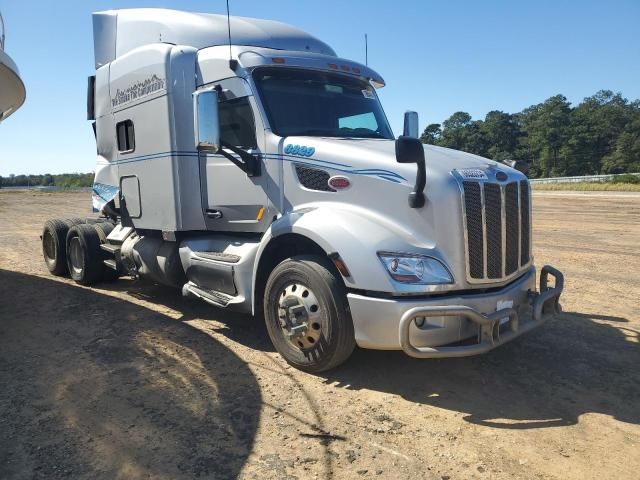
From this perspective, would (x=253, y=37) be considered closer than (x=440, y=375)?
No

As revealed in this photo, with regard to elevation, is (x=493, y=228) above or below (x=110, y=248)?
above

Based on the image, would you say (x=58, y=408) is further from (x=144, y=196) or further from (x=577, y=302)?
(x=577, y=302)

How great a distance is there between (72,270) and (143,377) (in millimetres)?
4959

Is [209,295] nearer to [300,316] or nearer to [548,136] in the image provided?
[300,316]

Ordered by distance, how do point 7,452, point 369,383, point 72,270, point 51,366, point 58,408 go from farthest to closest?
point 72,270
point 51,366
point 369,383
point 58,408
point 7,452

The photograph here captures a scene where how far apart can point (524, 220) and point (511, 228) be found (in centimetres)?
34

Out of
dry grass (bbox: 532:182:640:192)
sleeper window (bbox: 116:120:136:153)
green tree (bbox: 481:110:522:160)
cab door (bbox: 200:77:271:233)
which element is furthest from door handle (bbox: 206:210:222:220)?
green tree (bbox: 481:110:522:160)

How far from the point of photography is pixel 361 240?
3.91 meters

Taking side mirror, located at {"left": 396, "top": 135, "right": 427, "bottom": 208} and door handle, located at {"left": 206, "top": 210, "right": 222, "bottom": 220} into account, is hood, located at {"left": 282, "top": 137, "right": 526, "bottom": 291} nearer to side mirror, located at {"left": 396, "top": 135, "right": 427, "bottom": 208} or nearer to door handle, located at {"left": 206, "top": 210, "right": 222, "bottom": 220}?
side mirror, located at {"left": 396, "top": 135, "right": 427, "bottom": 208}

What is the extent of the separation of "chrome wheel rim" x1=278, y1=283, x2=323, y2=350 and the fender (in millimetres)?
428

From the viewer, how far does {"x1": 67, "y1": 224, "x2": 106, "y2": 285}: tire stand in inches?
307

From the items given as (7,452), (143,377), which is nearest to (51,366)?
(143,377)

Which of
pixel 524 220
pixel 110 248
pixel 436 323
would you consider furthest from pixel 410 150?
pixel 110 248

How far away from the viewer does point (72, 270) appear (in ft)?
27.5
